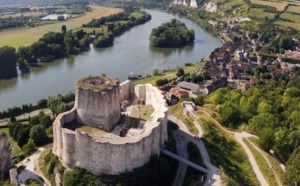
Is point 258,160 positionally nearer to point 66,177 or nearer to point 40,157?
point 66,177

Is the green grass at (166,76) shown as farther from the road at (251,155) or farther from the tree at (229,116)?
the tree at (229,116)

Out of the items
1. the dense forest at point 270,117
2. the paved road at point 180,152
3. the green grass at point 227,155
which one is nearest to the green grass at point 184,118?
the green grass at point 227,155

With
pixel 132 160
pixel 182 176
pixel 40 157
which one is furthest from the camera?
pixel 40 157

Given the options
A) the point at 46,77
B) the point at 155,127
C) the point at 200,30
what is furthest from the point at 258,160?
the point at 200,30

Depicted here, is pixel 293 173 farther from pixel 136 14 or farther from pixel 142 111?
pixel 136 14

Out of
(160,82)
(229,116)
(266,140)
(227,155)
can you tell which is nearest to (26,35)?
(160,82)
